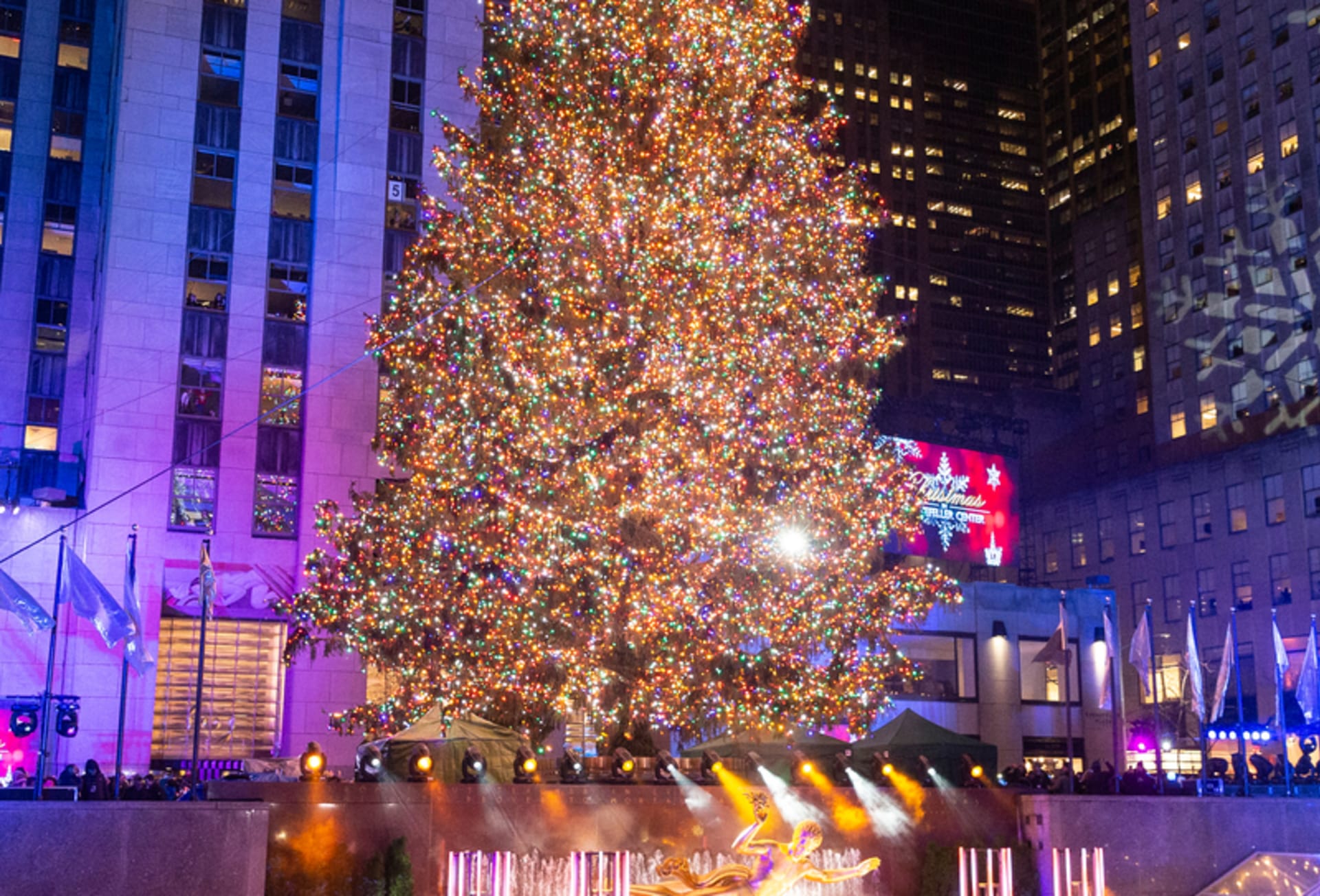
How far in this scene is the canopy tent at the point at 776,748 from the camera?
25.1 m

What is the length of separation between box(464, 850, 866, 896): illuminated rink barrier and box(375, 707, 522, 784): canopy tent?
1.70m

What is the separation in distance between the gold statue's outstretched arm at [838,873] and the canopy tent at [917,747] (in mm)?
5961

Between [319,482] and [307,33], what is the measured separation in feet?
53.1

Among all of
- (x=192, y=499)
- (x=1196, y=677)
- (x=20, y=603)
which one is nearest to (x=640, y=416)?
(x=20, y=603)

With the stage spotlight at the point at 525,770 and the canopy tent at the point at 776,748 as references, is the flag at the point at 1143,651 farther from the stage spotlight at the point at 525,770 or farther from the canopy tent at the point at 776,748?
the stage spotlight at the point at 525,770

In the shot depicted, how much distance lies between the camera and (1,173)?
180 feet

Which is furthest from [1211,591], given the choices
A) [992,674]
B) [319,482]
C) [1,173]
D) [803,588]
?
[1,173]

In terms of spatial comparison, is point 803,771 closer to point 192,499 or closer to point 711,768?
point 711,768

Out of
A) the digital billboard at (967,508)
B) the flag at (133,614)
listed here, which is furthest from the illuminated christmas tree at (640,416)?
the digital billboard at (967,508)

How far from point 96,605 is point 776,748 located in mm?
13689

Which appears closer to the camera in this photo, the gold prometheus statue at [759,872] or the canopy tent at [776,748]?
the gold prometheus statue at [759,872]

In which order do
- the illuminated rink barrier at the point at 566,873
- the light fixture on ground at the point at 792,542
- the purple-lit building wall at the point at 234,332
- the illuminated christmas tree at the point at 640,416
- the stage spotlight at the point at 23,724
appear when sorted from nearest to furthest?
the stage spotlight at the point at 23,724
the illuminated rink barrier at the point at 566,873
the illuminated christmas tree at the point at 640,416
the light fixture on ground at the point at 792,542
the purple-lit building wall at the point at 234,332

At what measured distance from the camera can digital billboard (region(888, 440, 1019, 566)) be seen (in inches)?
2119

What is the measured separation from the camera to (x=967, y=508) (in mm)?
55031
